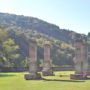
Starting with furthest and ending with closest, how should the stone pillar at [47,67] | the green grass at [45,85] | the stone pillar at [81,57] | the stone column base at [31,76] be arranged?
the stone pillar at [47,67] < the stone pillar at [81,57] < the stone column base at [31,76] < the green grass at [45,85]

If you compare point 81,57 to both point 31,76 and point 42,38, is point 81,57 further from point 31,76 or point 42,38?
point 42,38

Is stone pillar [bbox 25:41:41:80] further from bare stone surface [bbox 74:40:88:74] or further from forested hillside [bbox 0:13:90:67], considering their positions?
forested hillside [bbox 0:13:90:67]

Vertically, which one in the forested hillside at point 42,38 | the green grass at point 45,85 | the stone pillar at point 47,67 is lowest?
the green grass at point 45,85

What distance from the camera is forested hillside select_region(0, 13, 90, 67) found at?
3273 inches

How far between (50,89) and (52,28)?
16760 cm

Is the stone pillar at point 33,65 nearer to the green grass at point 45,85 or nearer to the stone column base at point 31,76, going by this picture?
the stone column base at point 31,76

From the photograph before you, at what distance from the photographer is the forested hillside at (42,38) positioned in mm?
83125

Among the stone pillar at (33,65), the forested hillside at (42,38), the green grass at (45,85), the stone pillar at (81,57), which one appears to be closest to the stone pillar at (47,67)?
the stone pillar at (33,65)

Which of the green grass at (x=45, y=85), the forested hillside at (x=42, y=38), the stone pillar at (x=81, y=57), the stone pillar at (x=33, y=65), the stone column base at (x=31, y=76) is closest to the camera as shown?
the green grass at (x=45, y=85)

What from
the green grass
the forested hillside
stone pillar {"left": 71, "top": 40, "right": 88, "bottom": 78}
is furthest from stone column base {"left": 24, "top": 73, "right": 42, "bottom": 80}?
the forested hillside

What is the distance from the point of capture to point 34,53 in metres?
28.6

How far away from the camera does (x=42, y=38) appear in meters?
125

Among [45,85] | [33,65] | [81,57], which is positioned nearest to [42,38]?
[81,57]

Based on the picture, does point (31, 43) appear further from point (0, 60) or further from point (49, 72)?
point (0, 60)
